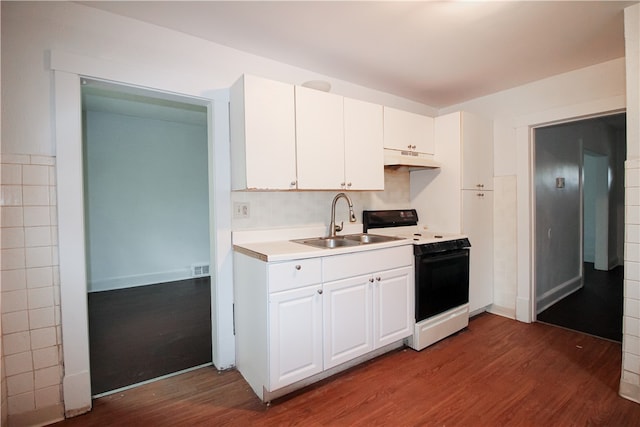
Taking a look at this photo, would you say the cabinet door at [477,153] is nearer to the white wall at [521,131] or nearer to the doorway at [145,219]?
the white wall at [521,131]

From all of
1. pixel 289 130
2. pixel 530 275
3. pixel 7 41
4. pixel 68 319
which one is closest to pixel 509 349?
Answer: pixel 530 275

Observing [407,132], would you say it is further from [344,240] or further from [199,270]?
[199,270]

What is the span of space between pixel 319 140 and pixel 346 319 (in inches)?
51.3

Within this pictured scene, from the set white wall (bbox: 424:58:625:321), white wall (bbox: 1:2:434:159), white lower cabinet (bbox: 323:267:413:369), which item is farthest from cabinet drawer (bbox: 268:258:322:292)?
white wall (bbox: 424:58:625:321)

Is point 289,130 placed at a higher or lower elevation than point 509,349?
higher

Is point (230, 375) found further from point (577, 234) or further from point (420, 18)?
point (577, 234)

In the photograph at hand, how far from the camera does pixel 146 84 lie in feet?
6.41

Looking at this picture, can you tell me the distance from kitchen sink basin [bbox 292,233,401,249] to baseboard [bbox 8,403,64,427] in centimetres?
173

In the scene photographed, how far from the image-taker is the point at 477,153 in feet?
10.0

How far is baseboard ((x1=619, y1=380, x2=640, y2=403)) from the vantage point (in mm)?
1825

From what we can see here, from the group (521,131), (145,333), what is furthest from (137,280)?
(521,131)

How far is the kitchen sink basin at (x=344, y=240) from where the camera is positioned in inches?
95.1

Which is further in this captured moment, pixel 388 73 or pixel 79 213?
pixel 388 73

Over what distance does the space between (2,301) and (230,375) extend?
1382mm
